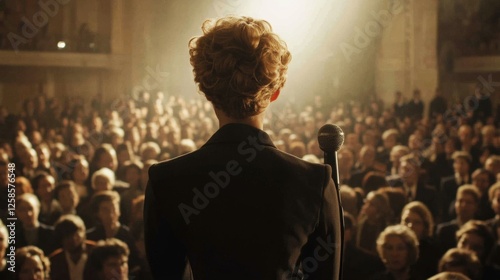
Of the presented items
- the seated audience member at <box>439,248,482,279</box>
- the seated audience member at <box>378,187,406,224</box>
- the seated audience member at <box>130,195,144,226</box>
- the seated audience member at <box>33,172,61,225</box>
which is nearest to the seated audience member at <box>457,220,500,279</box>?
the seated audience member at <box>439,248,482,279</box>

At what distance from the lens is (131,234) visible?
5.86 meters

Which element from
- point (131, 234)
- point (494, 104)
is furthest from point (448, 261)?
point (494, 104)

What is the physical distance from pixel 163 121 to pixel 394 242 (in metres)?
8.99

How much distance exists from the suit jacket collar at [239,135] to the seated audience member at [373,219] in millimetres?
4619

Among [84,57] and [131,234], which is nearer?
[131,234]

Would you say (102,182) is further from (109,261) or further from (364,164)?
(364,164)

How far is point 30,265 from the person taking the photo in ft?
16.4

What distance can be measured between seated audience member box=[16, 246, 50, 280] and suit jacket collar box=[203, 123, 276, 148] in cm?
366

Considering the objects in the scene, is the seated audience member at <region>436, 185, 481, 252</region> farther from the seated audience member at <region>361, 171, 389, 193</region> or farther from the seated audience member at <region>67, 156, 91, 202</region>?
the seated audience member at <region>67, 156, 91, 202</region>

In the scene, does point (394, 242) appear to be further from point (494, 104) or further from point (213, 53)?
point (494, 104)

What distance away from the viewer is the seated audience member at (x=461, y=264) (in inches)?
187

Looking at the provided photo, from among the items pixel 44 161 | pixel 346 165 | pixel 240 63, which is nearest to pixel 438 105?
pixel 346 165

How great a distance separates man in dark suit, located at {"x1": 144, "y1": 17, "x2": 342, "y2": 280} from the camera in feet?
5.41

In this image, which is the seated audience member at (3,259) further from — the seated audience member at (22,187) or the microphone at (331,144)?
the microphone at (331,144)
